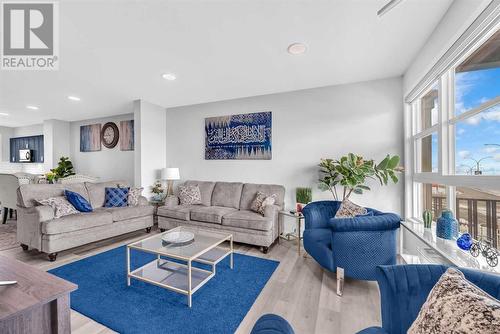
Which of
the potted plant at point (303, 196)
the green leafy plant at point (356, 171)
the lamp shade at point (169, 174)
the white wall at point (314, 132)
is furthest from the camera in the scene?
the lamp shade at point (169, 174)

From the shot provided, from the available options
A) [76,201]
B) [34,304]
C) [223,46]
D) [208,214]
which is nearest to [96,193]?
[76,201]

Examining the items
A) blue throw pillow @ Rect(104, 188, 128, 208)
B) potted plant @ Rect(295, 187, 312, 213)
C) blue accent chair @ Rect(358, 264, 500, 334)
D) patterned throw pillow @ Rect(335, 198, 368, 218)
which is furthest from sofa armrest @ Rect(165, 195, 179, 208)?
blue accent chair @ Rect(358, 264, 500, 334)

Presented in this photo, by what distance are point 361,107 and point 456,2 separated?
5.42 ft

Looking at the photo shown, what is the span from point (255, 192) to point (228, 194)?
20.6 inches

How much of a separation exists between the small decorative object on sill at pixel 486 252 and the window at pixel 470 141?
1.03 feet

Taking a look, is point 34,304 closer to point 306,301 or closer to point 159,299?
point 159,299

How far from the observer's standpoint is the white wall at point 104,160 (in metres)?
5.18

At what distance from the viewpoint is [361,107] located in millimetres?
3281

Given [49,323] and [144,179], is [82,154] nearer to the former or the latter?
[144,179]

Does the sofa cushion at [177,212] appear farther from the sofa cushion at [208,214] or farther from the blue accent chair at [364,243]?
the blue accent chair at [364,243]

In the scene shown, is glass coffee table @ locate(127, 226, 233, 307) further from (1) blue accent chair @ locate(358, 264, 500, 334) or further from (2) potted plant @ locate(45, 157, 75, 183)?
(2) potted plant @ locate(45, 157, 75, 183)

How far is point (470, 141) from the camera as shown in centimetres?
176

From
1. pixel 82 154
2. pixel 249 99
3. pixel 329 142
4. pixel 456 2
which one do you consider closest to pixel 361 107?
pixel 329 142

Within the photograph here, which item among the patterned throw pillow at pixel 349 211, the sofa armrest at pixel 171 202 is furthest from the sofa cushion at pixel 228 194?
the patterned throw pillow at pixel 349 211
